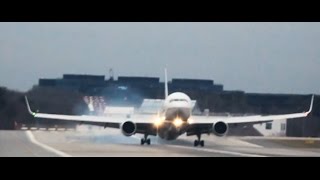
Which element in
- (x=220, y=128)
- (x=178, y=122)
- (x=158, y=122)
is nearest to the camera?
(x=178, y=122)

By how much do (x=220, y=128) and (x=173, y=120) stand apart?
222 centimetres

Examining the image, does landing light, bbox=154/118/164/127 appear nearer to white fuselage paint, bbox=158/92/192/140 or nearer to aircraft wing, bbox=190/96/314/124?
white fuselage paint, bbox=158/92/192/140

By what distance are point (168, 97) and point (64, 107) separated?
4.79 meters

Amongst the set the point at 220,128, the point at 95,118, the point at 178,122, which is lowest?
the point at 220,128

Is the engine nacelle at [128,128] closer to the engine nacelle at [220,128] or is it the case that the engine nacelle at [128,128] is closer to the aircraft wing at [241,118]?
the aircraft wing at [241,118]

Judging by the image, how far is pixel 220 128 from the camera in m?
27.4

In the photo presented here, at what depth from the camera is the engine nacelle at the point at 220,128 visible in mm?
27314

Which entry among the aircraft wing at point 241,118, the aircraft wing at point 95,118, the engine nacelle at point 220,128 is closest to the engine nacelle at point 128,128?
the aircraft wing at point 95,118

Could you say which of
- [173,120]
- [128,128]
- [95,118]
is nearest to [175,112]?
[173,120]

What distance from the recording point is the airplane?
1044 inches

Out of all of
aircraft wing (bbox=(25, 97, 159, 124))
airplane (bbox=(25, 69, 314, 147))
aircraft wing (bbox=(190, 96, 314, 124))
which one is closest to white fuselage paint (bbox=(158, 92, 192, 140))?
airplane (bbox=(25, 69, 314, 147))

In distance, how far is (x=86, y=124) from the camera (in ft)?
98.0

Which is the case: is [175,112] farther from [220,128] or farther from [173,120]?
[220,128]
